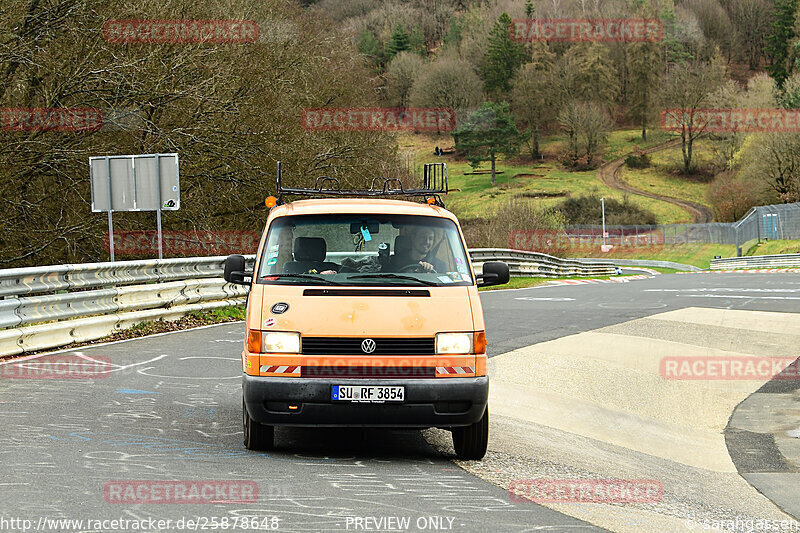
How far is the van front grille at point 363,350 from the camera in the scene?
6906 mm

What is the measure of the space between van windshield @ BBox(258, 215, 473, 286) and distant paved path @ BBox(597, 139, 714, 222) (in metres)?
102

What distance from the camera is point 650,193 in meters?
118

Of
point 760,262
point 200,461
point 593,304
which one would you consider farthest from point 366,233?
point 760,262

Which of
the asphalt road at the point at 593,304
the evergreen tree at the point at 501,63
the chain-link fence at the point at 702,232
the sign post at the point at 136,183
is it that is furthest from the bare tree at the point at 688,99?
the sign post at the point at 136,183

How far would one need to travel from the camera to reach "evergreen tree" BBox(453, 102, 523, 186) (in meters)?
124

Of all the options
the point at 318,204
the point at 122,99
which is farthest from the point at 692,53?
the point at 318,204

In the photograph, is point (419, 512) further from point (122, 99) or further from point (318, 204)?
point (122, 99)

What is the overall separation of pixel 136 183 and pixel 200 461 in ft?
42.9

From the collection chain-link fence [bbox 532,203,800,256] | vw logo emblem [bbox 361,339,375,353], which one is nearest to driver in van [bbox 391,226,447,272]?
vw logo emblem [bbox 361,339,375,353]

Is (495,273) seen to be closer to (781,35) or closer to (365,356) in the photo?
(365,356)

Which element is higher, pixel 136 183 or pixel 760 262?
pixel 136 183

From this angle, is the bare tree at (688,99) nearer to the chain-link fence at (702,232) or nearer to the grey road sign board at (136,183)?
the chain-link fence at (702,232)

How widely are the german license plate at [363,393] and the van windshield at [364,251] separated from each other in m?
0.97

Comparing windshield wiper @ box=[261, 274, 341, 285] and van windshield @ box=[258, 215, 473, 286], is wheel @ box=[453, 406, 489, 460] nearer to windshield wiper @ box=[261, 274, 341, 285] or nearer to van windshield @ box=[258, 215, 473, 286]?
van windshield @ box=[258, 215, 473, 286]
